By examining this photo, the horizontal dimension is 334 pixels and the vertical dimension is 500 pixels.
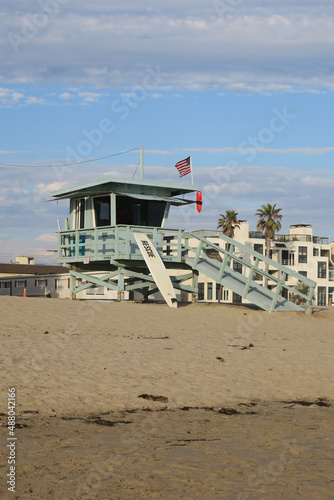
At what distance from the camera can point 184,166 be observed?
28.8m

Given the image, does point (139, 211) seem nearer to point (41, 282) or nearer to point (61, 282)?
point (41, 282)

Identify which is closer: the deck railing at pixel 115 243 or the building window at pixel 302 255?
the deck railing at pixel 115 243

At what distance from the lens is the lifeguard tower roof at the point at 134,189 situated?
2656 cm

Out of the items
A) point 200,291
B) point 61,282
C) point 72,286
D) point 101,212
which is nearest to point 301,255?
point 200,291

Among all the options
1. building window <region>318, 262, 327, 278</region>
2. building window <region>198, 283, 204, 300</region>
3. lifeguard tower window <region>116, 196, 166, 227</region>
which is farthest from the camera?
building window <region>318, 262, 327, 278</region>

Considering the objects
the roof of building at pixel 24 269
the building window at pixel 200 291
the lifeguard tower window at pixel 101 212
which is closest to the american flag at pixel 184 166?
the lifeguard tower window at pixel 101 212

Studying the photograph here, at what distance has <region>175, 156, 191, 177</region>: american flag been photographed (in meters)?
28.7

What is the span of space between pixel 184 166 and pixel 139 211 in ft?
9.69

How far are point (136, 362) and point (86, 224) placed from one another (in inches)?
591

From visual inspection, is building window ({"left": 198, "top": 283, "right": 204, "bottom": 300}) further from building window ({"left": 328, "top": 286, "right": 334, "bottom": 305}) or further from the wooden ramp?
the wooden ramp

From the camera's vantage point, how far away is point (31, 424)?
8.97 m

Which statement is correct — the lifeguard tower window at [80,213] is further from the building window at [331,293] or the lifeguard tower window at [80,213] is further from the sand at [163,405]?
the building window at [331,293]

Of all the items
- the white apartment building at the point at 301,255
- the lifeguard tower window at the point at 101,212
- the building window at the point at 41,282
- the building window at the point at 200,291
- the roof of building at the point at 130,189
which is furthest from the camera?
the white apartment building at the point at 301,255

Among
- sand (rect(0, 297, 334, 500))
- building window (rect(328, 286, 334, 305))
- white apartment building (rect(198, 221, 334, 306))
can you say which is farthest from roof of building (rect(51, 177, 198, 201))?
building window (rect(328, 286, 334, 305))
